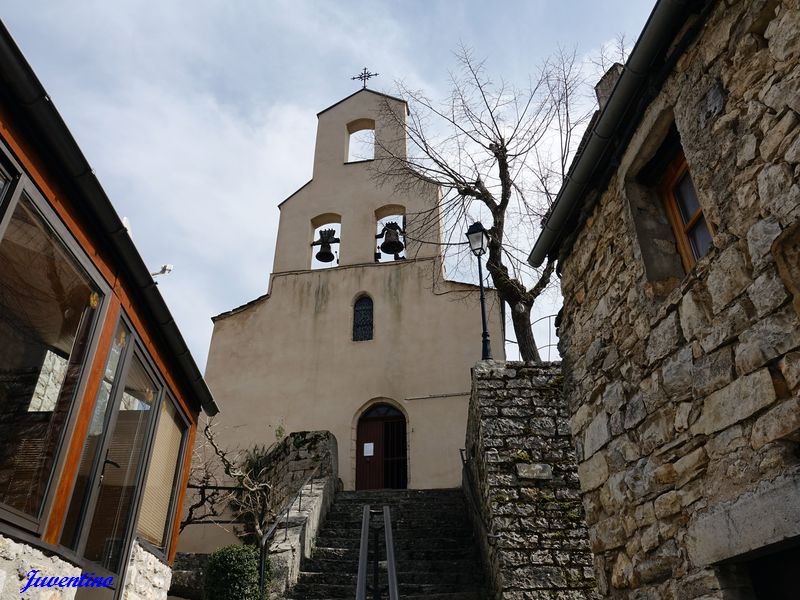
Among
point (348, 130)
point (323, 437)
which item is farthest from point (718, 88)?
point (348, 130)

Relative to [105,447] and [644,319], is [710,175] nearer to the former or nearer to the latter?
[644,319]

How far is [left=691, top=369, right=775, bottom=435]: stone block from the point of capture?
2764mm

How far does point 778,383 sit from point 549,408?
4898 mm

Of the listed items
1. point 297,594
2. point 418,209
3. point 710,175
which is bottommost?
point 297,594

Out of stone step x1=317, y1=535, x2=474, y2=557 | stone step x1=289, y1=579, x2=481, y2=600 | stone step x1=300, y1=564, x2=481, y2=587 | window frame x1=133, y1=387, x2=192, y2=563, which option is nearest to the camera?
window frame x1=133, y1=387, x2=192, y2=563

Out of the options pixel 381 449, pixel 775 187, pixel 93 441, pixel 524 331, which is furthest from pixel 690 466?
pixel 381 449

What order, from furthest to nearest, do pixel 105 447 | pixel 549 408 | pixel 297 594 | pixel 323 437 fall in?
pixel 323 437
pixel 549 408
pixel 297 594
pixel 105 447

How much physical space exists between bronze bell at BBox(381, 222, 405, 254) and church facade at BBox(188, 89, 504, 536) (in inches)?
1.3

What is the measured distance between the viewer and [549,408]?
7504 millimetres

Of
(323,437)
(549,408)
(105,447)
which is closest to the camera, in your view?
(105,447)

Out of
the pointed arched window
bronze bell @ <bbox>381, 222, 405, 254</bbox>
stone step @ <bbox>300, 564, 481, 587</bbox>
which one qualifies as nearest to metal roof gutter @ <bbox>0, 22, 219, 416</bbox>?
stone step @ <bbox>300, 564, 481, 587</bbox>

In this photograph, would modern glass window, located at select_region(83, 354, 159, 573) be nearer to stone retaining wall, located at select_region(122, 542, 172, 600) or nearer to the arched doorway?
stone retaining wall, located at select_region(122, 542, 172, 600)

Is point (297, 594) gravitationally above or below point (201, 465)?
below

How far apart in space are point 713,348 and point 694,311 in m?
0.25
